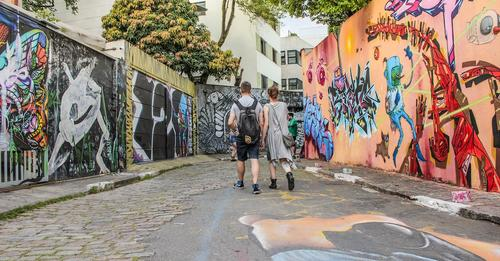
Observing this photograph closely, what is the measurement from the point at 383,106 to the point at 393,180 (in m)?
2.41

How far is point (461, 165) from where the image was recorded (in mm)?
7457

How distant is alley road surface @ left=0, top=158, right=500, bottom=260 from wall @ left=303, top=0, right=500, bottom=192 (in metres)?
1.45

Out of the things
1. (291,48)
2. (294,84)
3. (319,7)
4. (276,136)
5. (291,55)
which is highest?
(291,48)

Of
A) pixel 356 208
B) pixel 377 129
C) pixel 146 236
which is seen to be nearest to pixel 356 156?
pixel 377 129

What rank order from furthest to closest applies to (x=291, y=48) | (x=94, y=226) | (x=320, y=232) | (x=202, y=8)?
(x=291, y=48)
(x=202, y=8)
(x=94, y=226)
(x=320, y=232)

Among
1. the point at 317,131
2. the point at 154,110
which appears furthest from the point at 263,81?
the point at 154,110

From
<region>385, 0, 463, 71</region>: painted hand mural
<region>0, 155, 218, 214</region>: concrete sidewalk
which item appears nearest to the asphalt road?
<region>0, 155, 218, 214</region>: concrete sidewalk

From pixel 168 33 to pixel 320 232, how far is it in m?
20.7

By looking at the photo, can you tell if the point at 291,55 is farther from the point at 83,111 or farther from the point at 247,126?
the point at 247,126

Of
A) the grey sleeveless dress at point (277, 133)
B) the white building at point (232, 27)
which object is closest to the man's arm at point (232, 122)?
the grey sleeveless dress at point (277, 133)

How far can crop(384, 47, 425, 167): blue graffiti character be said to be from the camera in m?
9.56

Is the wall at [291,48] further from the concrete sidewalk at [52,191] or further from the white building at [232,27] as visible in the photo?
the concrete sidewalk at [52,191]

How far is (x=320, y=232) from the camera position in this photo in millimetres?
4648

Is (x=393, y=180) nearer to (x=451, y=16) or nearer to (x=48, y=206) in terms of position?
(x=451, y=16)
